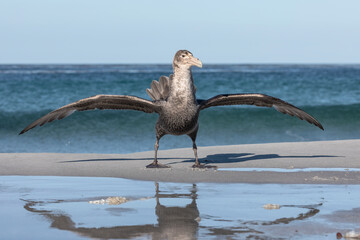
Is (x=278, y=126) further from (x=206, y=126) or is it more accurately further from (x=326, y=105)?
(x=326, y=105)

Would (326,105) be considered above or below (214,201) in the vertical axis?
above

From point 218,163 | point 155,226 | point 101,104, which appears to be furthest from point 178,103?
point 155,226

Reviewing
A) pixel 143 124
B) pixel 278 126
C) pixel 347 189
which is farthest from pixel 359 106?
pixel 347 189

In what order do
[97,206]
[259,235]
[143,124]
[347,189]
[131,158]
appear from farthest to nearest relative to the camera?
[143,124], [131,158], [347,189], [97,206], [259,235]

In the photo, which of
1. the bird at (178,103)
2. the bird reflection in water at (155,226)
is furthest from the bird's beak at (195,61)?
the bird reflection in water at (155,226)

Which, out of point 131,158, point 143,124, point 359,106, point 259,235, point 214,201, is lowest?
point 259,235

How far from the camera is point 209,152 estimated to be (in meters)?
12.2

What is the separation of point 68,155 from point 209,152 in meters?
2.72

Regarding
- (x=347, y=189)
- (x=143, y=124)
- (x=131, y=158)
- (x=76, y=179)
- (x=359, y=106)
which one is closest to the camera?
(x=347, y=189)

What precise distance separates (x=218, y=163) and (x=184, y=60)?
6.55 ft

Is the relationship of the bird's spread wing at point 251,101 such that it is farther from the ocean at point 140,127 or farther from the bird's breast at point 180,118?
the ocean at point 140,127

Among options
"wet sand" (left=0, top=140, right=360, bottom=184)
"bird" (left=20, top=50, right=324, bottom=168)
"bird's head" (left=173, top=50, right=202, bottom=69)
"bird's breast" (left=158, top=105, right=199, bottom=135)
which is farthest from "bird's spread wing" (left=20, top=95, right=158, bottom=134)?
"bird's head" (left=173, top=50, right=202, bottom=69)

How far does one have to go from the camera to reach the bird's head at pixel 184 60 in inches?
374

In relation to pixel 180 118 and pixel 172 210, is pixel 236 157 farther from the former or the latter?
pixel 172 210
